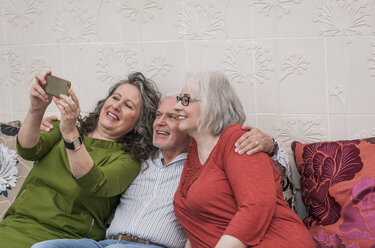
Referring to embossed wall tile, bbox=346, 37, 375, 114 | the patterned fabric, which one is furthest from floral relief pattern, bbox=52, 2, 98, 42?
embossed wall tile, bbox=346, 37, 375, 114

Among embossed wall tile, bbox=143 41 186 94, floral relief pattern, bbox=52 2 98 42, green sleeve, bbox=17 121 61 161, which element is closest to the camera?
green sleeve, bbox=17 121 61 161

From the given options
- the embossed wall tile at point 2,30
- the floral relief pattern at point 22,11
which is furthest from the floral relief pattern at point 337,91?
the embossed wall tile at point 2,30

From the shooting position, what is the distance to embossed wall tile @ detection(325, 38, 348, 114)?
232cm

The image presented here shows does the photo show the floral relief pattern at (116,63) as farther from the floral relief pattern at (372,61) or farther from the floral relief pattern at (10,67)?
the floral relief pattern at (372,61)

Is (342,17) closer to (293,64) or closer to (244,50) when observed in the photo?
(293,64)

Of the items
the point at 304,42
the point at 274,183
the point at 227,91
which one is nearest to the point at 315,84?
the point at 304,42

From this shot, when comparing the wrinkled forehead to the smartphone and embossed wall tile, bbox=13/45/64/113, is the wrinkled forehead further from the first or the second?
embossed wall tile, bbox=13/45/64/113

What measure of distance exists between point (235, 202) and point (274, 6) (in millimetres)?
1074

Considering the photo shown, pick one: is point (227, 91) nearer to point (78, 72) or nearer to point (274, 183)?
point (274, 183)

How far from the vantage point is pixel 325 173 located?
7.10 feet

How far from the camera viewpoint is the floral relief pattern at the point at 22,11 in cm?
282

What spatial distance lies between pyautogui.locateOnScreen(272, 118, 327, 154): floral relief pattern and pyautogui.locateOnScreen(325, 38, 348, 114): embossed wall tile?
12 cm

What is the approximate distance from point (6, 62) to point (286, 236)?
2058 mm

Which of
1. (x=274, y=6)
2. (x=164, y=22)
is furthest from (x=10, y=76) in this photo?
(x=274, y=6)
